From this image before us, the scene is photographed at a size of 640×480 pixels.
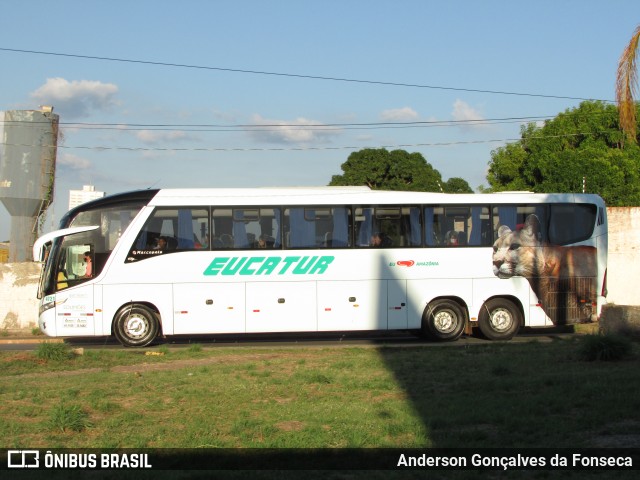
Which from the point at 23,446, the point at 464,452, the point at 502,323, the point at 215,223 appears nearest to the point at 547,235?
the point at 502,323

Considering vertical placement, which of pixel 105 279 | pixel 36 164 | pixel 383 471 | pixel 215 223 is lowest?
pixel 383 471

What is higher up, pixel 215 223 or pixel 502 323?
pixel 215 223

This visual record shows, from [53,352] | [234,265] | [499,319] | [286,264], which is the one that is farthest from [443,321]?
[53,352]

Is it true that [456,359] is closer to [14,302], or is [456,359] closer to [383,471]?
[383,471]

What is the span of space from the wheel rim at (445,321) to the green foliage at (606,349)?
6.54 metres

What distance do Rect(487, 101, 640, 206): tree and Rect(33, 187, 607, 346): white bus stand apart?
29.3m

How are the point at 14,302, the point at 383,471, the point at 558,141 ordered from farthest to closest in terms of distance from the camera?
the point at 558,141 < the point at 14,302 < the point at 383,471

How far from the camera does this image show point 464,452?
286 inches

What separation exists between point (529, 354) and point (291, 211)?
7.21 m

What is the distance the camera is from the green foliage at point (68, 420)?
848 cm

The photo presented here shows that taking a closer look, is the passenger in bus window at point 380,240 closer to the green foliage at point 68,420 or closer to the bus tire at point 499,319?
the bus tire at point 499,319

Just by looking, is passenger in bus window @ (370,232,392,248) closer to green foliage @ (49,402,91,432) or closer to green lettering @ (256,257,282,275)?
→ green lettering @ (256,257,282,275)

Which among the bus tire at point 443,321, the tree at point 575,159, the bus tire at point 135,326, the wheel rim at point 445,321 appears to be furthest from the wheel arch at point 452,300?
the tree at point 575,159

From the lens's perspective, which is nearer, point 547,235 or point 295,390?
point 295,390
